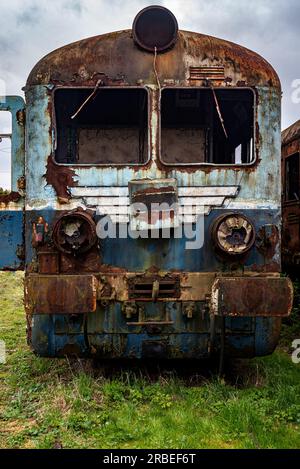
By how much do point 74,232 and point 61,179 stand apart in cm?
51

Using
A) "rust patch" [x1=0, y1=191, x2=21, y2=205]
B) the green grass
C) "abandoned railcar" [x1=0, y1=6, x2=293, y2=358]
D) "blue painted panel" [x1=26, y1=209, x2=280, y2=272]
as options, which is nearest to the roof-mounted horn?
"abandoned railcar" [x1=0, y1=6, x2=293, y2=358]

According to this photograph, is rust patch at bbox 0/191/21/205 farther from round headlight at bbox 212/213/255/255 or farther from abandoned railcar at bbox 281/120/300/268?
abandoned railcar at bbox 281/120/300/268

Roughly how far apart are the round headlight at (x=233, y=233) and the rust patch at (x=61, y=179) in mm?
1280

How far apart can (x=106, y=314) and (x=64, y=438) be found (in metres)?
1.10

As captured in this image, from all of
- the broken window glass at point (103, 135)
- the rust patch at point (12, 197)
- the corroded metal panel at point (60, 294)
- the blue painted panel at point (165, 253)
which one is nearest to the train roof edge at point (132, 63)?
the broken window glass at point (103, 135)

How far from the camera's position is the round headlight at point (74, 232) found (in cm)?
427

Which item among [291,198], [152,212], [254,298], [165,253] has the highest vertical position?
[291,198]

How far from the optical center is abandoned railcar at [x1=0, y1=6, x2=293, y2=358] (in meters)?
4.35

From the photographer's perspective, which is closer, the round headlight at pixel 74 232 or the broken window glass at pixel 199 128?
the round headlight at pixel 74 232

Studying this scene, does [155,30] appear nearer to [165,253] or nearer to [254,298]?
[165,253]

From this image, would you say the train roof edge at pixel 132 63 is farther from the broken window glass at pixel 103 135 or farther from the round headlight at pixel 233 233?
the round headlight at pixel 233 233

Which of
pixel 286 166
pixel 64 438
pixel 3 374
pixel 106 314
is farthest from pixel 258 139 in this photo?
pixel 286 166

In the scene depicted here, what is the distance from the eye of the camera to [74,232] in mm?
4281

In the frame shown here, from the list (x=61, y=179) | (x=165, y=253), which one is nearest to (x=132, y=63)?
(x=61, y=179)
